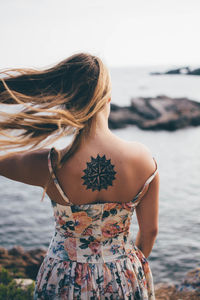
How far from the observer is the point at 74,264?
5.36ft

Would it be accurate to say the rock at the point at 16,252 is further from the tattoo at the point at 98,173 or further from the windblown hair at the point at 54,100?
the tattoo at the point at 98,173

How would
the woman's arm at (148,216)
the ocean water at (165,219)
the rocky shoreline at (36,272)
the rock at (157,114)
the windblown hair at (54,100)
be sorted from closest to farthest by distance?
the windblown hair at (54,100) → the woman's arm at (148,216) → the rocky shoreline at (36,272) → the ocean water at (165,219) → the rock at (157,114)

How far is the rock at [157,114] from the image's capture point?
16828 mm

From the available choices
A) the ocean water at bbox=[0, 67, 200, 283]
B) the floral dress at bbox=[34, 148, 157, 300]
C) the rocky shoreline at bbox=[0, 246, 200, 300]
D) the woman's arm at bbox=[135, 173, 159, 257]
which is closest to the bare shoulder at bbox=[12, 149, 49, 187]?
the floral dress at bbox=[34, 148, 157, 300]

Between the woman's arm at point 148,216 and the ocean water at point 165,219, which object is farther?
the ocean water at point 165,219

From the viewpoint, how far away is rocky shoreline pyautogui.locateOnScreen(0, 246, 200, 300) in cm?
362

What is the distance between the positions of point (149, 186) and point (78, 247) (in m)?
0.45

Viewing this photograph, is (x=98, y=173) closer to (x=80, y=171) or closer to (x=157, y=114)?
(x=80, y=171)

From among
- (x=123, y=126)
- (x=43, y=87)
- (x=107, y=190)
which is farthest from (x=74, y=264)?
(x=123, y=126)

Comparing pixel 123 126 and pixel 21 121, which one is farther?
pixel 123 126

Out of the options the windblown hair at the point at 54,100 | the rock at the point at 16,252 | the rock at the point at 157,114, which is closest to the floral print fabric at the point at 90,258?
the windblown hair at the point at 54,100

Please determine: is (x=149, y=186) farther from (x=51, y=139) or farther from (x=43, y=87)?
(x=43, y=87)

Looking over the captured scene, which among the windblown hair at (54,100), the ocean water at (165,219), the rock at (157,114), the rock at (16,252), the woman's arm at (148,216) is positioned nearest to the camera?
the windblown hair at (54,100)

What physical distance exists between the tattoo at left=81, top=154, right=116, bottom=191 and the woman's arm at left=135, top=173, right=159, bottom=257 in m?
0.24
